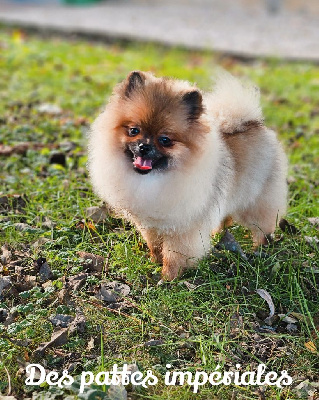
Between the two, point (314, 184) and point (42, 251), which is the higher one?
point (314, 184)

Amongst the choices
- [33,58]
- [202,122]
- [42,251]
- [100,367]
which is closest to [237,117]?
[202,122]

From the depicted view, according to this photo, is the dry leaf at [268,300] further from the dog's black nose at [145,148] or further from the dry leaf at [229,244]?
the dog's black nose at [145,148]

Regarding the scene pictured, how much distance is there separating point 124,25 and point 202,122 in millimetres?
8831

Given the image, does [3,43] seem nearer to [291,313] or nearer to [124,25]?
[124,25]

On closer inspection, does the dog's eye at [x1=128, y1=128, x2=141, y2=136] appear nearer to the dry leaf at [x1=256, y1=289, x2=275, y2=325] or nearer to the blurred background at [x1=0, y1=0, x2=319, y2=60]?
the dry leaf at [x1=256, y1=289, x2=275, y2=325]

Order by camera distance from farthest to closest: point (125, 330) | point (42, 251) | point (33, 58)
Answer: point (33, 58), point (42, 251), point (125, 330)

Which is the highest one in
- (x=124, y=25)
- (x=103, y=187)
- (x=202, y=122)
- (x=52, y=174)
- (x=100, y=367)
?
(x=124, y=25)

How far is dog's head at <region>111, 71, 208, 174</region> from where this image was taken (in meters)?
3.21

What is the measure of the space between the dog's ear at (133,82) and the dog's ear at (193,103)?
29cm

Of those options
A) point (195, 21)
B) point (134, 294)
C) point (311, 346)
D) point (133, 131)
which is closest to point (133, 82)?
point (133, 131)

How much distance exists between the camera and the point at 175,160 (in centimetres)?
330

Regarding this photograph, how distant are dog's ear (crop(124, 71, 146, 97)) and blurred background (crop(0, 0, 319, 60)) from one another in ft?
23.0

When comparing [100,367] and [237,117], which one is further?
[237,117]

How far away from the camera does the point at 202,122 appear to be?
3.39 m
